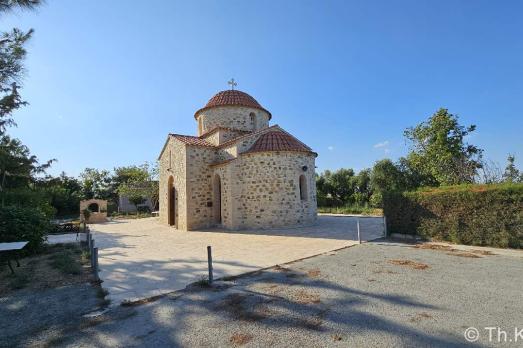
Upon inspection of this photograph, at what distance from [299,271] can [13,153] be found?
2139 cm

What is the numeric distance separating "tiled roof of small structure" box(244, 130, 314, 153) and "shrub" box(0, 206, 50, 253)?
9.42 meters

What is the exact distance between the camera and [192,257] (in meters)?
8.53

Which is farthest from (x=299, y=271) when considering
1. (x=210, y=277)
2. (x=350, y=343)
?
(x=350, y=343)

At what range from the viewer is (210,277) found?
19.0 ft

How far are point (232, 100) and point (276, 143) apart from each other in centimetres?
558

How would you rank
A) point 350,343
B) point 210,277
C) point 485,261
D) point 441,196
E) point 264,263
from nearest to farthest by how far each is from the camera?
1. point 350,343
2. point 210,277
3. point 485,261
4. point 264,263
5. point 441,196

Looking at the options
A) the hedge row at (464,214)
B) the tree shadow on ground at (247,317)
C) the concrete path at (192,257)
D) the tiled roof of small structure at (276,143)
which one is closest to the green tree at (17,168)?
the concrete path at (192,257)

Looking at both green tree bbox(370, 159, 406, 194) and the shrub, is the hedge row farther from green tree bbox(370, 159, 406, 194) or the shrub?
green tree bbox(370, 159, 406, 194)

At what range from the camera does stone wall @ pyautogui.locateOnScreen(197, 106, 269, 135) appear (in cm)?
1877

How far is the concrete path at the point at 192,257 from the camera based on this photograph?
6.00 meters

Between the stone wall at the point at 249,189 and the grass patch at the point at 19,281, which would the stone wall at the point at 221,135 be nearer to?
the stone wall at the point at 249,189

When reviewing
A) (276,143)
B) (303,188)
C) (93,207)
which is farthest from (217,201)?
(93,207)

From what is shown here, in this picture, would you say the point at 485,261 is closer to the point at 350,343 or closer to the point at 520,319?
the point at 520,319

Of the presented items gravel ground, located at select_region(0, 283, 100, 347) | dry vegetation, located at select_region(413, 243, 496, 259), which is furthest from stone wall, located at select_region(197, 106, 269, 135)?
gravel ground, located at select_region(0, 283, 100, 347)
